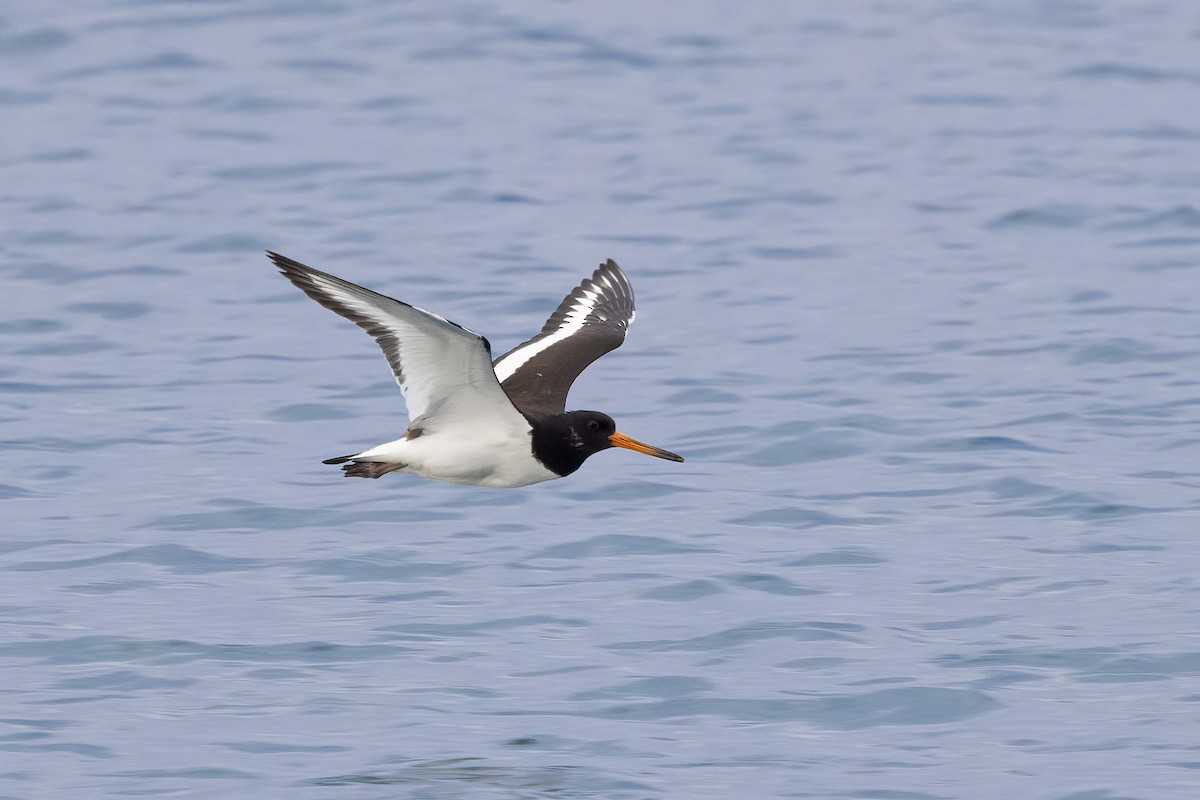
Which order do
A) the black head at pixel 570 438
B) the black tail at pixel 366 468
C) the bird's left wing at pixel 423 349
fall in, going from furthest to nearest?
the black head at pixel 570 438, the black tail at pixel 366 468, the bird's left wing at pixel 423 349

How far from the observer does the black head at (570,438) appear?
10.7m

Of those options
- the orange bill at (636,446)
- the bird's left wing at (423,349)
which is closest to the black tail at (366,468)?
the bird's left wing at (423,349)

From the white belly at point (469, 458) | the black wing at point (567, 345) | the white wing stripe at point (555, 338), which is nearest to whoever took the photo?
the white belly at point (469, 458)

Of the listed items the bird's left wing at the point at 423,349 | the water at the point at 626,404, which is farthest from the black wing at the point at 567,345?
the water at the point at 626,404

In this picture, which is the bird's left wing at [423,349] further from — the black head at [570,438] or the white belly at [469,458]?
the black head at [570,438]

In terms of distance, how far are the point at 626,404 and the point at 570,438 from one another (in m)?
3.70

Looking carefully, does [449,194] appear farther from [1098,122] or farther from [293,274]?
[293,274]

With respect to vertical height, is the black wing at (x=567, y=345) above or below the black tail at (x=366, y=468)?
above

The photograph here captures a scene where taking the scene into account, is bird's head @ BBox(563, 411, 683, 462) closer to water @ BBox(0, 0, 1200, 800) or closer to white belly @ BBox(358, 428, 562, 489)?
white belly @ BBox(358, 428, 562, 489)

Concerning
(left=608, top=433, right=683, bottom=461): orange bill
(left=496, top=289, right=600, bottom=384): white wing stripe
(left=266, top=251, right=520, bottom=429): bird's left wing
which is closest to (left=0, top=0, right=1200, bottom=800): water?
(left=608, top=433, right=683, bottom=461): orange bill

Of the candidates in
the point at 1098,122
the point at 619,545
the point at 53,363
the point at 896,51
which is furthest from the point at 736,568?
the point at 896,51

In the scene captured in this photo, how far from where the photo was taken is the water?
976cm

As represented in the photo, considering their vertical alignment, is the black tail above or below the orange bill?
above

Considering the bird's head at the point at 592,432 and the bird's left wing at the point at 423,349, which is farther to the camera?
the bird's head at the point at 592,432
